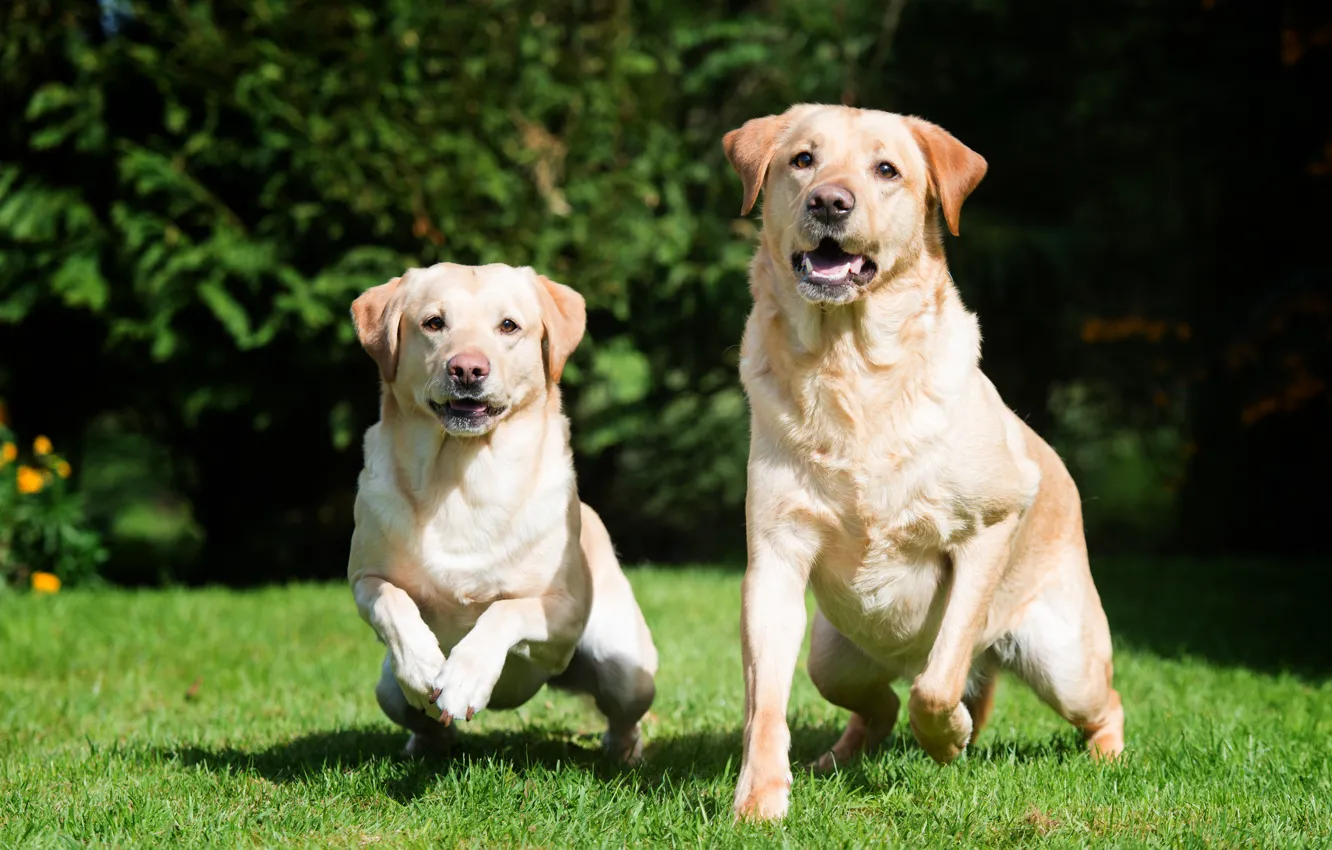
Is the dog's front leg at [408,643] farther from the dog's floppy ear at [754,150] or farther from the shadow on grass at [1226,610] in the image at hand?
the shadow on grass at [1226,610]

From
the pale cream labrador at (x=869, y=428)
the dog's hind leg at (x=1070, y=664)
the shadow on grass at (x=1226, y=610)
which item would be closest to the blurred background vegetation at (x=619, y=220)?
the shadow on grass at (x=1226, y=610)

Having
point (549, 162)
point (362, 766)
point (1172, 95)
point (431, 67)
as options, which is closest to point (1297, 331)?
point (1172, 95)

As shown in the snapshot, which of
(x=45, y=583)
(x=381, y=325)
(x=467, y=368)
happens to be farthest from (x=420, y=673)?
(x=45, y=583)

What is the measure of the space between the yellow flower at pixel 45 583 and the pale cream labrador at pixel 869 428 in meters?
5.60

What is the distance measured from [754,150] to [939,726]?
1.71 meters

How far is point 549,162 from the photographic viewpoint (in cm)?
888

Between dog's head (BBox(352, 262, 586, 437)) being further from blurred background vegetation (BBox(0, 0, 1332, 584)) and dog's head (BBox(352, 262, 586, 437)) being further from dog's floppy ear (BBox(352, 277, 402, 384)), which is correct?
blurred background vegetation (BBox(0, 0, 1332, 584))

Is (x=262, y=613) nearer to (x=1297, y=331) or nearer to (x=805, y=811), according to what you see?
(x=805, y=811)

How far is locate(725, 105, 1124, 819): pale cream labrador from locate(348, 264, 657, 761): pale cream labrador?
2.16 ft

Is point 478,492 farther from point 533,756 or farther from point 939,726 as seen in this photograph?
point 939,726

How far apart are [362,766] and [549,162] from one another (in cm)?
573

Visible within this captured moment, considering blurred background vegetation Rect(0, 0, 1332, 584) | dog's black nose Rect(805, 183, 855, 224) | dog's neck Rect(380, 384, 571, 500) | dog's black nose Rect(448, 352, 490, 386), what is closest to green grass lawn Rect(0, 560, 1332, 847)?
dog's neck Rect(380, 384, 571, 500)

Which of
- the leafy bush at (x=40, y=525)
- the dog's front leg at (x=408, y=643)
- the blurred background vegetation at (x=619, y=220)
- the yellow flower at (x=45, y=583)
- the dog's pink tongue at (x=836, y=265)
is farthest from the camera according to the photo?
the blurred background vegetation at (x=619, y=220)

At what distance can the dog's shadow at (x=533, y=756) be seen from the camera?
378cm
